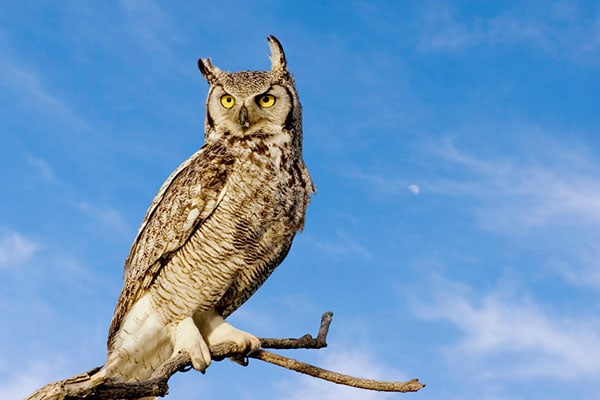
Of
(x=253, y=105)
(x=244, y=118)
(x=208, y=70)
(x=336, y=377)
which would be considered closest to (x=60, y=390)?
(x=336, y=377)

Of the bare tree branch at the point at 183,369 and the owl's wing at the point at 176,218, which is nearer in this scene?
the bare tree branch at the point at 183,369

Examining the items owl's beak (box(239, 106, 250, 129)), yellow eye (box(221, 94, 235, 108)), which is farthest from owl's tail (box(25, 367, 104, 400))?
yellow eye (box(221, 94, 235, 108))

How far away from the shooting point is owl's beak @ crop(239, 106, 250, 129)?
16.3 ft

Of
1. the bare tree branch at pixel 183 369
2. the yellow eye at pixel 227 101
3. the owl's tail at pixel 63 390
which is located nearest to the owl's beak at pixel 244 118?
the yellow eye at pixel 227 101

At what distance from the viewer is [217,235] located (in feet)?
15.5

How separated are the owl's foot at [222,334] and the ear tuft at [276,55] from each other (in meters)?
1.72

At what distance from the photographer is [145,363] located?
16.0 feet

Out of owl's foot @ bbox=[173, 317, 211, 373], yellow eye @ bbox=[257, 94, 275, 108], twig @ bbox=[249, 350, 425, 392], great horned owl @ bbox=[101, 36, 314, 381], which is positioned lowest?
twig @ bbox=[249, 350, 425, 392]

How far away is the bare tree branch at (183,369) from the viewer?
10.2 ft

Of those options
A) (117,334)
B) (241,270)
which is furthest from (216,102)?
(117,334)

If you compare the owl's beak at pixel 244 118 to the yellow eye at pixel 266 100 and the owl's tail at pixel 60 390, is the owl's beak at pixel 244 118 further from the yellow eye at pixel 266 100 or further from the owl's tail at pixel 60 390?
the owl's tail at pixel 60 390

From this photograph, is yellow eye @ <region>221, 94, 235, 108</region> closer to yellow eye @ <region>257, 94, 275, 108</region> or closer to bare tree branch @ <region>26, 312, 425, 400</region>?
yellow eye @ <region>257, 94, 275, 108</region>

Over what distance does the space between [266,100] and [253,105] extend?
0.12 metres

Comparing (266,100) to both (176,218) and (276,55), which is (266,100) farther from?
(176,218)
